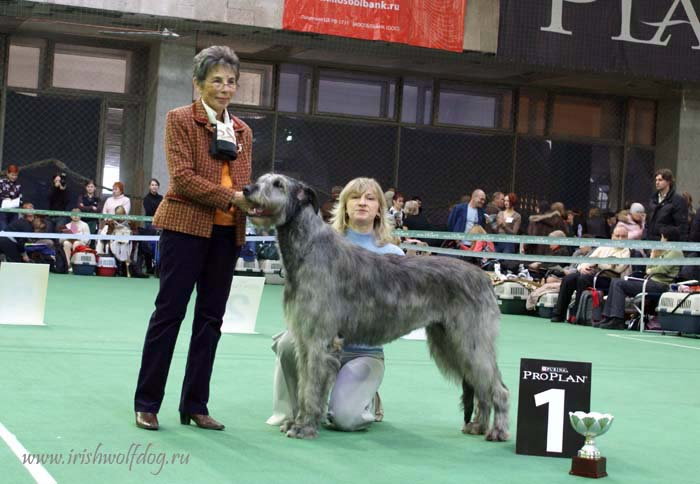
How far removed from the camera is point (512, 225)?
1648 centimetres

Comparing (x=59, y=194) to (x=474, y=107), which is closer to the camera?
(x=59, y=194)

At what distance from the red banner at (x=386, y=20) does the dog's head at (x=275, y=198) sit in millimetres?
12832

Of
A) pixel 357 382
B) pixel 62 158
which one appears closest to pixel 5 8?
pixel 62 158

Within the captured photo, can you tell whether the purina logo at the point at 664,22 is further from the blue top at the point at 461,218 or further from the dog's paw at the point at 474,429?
the dog's paw at the point at 474,429

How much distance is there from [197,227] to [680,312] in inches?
323

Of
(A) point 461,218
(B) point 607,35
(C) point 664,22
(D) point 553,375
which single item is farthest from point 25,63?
(D) point 553,375

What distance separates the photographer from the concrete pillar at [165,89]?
18.9m

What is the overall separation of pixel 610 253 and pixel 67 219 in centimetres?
895

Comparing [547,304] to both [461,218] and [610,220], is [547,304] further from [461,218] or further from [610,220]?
[610,220]

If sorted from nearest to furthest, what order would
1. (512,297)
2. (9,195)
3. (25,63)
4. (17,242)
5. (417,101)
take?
(512,297) → (17,242) → (9,195) → (25,63) → (417,101)

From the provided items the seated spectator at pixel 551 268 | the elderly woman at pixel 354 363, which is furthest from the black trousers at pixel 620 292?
the elderly woman at pixel 354 363

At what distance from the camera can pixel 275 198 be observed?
4762 millimetres

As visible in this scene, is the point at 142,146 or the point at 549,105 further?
the point at 549,105

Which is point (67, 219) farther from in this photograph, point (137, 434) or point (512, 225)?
point (137, 434)
